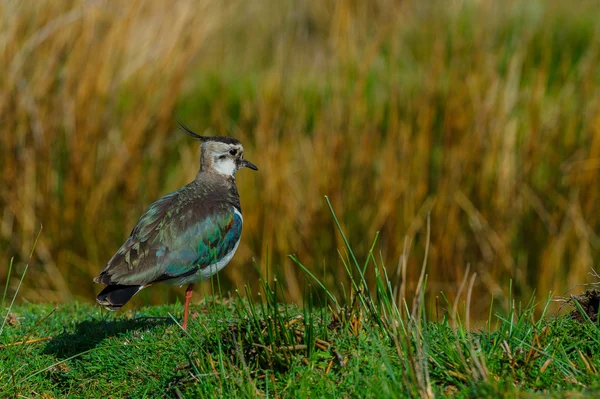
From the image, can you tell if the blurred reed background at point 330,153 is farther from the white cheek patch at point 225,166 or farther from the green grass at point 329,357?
the green grass at point 329,357

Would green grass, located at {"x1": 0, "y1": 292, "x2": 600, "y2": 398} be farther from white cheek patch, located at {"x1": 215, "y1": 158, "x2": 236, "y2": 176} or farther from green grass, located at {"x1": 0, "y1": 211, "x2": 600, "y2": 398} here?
white cheek patch, located at {"x1": 215, "y1": 158, "x2": 236, "y2": 176}

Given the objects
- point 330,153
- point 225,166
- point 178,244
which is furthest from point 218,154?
point 330,153

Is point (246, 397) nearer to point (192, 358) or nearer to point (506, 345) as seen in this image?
point (192, 358)

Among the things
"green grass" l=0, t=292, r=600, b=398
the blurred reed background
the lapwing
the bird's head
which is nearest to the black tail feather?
the lapwing

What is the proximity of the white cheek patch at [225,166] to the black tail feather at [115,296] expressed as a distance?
1.51m

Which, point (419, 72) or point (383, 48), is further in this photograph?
point (383, 48)

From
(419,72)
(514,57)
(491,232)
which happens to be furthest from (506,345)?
(419,72)

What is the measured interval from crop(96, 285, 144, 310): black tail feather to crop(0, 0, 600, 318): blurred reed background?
3196 millimetres

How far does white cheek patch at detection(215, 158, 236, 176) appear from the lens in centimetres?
585

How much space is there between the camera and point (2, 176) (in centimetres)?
799

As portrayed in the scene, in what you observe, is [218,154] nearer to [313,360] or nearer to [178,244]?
[178,244]

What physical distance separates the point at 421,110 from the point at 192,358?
441 centimetres

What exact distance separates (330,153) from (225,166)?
6.59ft

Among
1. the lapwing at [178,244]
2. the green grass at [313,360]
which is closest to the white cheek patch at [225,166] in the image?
the lapwing at [178,244]
